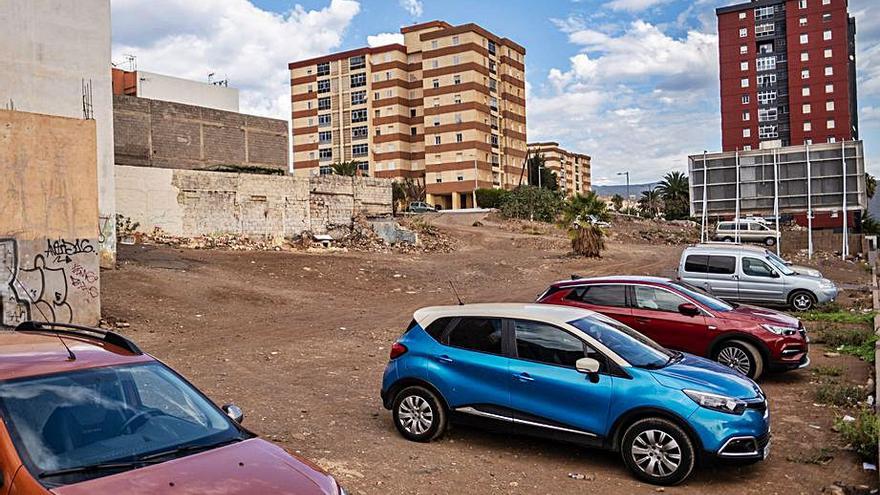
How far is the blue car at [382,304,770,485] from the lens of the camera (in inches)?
247

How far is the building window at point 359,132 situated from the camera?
311ft

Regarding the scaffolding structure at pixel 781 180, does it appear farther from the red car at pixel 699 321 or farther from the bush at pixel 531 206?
the bush at pixel 531 206

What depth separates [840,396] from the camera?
9.09 metres

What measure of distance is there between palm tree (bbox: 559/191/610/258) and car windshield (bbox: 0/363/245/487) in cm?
3077

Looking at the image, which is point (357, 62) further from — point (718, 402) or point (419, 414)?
point (718, 402)

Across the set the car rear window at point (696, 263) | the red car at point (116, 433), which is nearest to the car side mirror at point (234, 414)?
the red car at point (116, 433)

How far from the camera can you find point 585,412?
→ 6633 millimetres

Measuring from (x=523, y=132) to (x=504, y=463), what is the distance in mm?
95048

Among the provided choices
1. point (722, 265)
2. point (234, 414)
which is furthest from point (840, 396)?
point (722, 265)

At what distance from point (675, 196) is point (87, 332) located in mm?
89171

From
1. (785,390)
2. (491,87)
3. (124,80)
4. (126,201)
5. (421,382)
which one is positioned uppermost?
(491,87)

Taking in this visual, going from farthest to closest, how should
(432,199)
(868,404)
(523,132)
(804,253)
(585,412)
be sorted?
(523,132), (432,199), (804,253), (868,404), (585,412)

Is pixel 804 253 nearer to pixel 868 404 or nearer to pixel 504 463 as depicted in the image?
pixel 868 404

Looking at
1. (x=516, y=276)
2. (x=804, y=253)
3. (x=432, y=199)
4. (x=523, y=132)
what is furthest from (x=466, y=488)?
(x=523, y=132)
